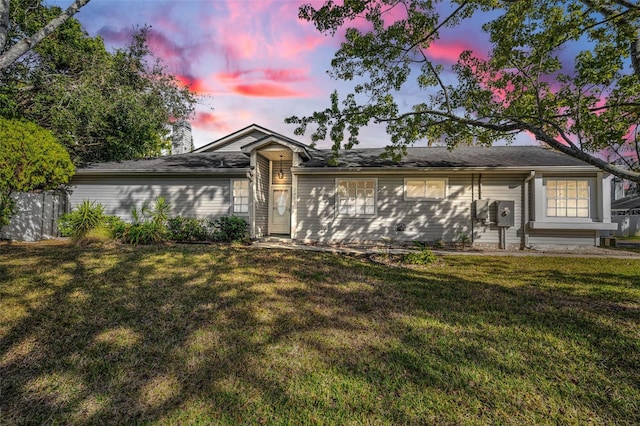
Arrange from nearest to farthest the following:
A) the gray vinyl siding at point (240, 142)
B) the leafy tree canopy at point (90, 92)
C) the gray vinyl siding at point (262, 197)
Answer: the gray vinyl siding at point (262, 197)
the leafy tree canopy at point (90, 92)
the gray vinyl siding at point (240, 142)

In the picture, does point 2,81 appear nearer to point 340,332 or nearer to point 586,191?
point 340,332

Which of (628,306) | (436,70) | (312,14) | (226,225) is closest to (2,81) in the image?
(226,225)

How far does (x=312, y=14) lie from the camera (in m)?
7.84

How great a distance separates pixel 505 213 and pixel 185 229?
10.9 metres

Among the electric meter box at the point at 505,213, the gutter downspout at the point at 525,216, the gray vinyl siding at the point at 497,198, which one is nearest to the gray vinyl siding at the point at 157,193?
the gray vinyl siding at the point at 497,198

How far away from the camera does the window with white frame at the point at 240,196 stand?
36.7ft

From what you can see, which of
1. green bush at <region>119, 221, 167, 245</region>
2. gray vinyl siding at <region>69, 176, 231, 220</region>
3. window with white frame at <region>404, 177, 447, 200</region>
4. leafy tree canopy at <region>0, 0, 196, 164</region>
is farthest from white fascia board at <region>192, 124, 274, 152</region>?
window with white frame at <region>404, 177, 447, 200</region>

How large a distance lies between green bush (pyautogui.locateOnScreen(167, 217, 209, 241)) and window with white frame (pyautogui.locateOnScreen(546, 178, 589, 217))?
39.6 ft

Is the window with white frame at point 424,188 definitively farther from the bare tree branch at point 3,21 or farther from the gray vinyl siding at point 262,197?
the bare tree branch at point 3,21

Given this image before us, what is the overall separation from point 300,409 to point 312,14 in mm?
8776

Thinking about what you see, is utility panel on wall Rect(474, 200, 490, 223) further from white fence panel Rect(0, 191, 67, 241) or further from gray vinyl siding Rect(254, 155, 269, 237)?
white fence panel Rect(0, 191, 67, 241)

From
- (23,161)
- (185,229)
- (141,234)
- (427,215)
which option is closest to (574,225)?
(427,215)

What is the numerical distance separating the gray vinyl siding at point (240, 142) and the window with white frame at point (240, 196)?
236 inches

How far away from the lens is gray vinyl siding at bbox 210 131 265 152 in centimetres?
1648
